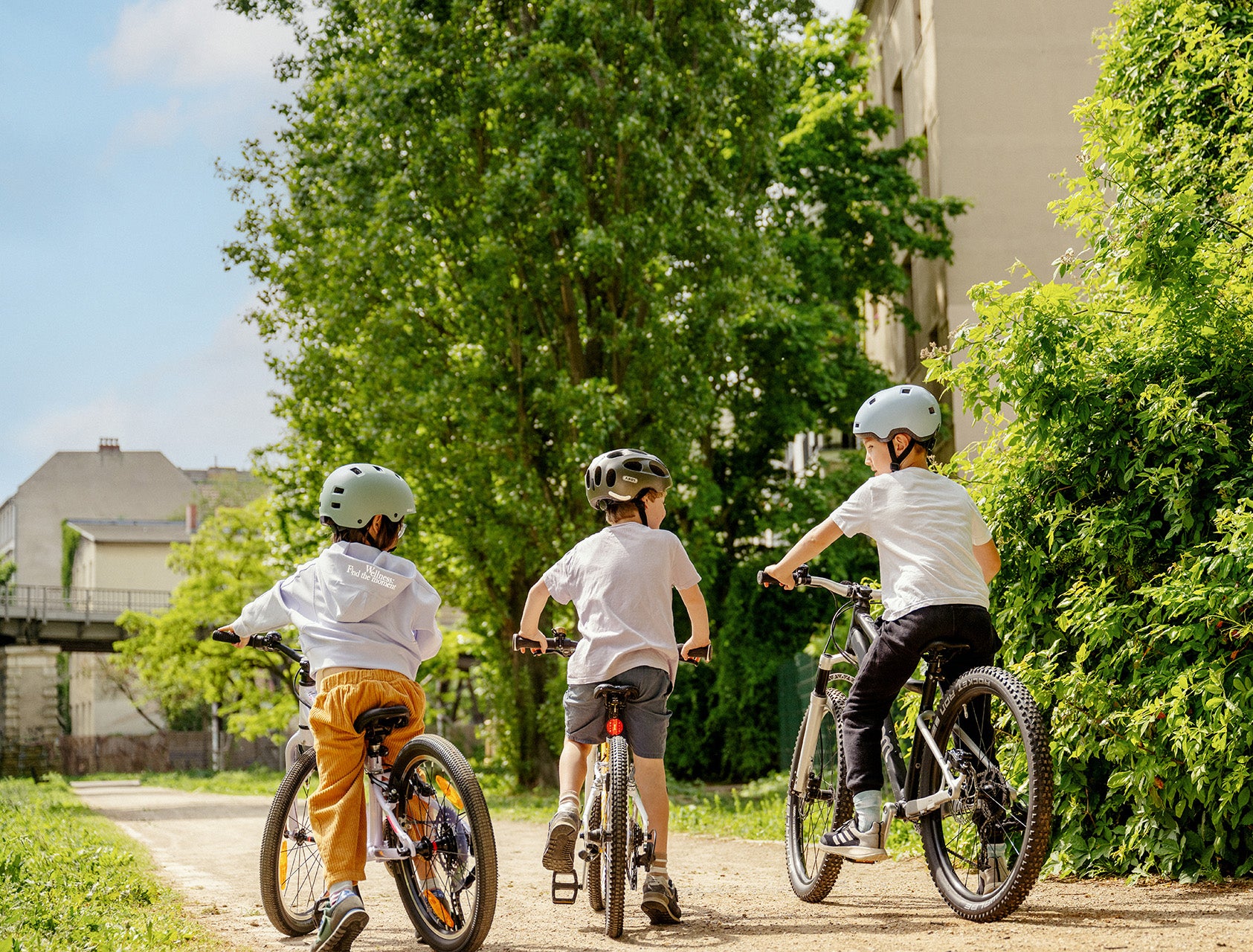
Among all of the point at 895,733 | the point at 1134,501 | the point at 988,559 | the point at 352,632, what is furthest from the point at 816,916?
the point at 1134,501

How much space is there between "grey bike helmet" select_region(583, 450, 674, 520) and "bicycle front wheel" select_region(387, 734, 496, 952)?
134 centimetres

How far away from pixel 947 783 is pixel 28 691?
2255 inches

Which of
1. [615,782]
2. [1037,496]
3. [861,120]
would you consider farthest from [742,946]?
[861,120]

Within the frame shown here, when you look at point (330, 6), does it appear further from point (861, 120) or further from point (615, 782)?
point (615, 782)

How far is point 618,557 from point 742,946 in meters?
1.63

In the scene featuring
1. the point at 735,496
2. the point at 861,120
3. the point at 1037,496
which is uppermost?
the point at 861,120

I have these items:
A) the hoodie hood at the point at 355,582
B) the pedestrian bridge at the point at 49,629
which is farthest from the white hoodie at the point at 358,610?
the pedestrian bridge at the point at 49,629

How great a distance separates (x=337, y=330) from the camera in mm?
18844

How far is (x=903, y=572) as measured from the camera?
5.43m

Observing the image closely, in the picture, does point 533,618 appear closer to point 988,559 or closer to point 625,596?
point 625,596

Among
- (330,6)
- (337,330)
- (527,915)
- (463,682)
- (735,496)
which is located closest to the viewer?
(527,915)

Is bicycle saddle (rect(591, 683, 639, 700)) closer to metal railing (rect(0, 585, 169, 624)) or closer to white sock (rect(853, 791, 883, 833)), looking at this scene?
white sock (rect(853, 791, 883, 833))

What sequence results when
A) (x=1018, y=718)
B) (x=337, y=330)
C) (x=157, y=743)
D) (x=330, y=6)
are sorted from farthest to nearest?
(x=157, y=743)
(x=330, y=6)
(x=337, y=330)
(x=1018, y=718)

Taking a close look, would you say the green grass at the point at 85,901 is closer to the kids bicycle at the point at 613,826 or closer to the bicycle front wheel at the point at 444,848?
the bicycle front wheel at the point at 444,848
